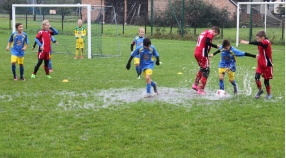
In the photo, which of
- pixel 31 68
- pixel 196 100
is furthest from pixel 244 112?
pixel 31 68

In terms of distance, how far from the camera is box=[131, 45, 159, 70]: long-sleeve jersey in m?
11.6

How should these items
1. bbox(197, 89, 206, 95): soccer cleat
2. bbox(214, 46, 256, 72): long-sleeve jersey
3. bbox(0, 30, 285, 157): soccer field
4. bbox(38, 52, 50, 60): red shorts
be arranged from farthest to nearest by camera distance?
bbox(38, 52, 50, 60): red shorts, bbox(197, 89, 206, 95): soccer cleat, bbox(214, 46, 256, 72): long-sleeve jersey, bbox(0, 30, 285, 157): soccer field

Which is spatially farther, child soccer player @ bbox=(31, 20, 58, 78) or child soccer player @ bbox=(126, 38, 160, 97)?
child soccer player @ bbox=(31, 20, 58, 78)

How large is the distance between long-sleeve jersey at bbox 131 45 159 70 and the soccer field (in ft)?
2.52

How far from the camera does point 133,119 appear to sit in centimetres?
902

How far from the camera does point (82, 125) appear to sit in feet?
28.2

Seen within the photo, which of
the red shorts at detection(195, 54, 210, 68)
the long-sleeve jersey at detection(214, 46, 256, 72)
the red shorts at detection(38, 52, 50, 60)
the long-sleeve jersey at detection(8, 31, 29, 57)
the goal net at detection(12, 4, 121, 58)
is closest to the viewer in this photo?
the long-sleeve jersey at detection(214, 46, 256, 72)

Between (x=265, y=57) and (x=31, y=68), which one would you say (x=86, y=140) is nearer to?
(x=265, y=57)

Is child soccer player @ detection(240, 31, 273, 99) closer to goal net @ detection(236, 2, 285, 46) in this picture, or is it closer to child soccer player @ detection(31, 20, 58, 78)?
child soccer player @ detection(31, 20, 58, 78)

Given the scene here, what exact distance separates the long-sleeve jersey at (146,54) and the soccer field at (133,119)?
768 millimetres

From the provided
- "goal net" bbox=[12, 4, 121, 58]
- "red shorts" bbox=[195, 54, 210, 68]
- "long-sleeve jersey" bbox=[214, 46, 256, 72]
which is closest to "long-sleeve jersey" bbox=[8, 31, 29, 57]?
"red shorts" bbox=[195, 54, 210, 68]

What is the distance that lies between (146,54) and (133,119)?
291 cm

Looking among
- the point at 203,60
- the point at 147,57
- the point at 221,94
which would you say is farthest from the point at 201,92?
the point at 147,57

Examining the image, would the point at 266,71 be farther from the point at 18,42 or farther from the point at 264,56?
the point at 18,42
